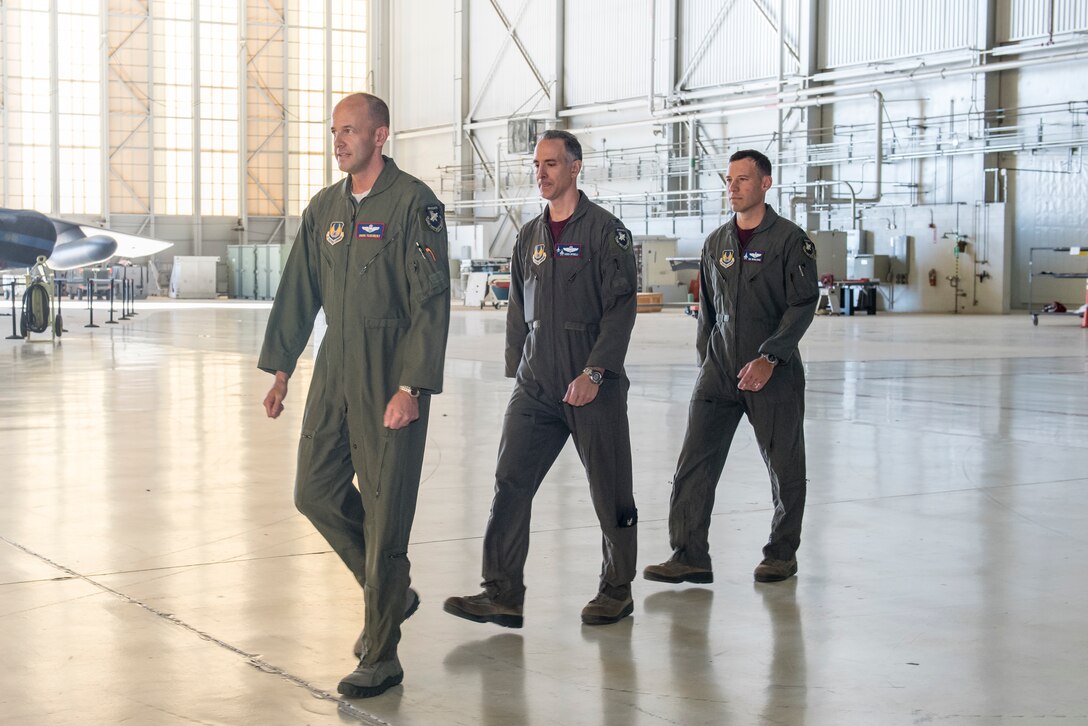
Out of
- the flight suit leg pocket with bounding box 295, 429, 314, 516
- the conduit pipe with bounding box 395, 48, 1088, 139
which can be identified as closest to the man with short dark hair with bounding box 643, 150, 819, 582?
the flight suit leg pocket with bounding box 295, 429, 314, 516

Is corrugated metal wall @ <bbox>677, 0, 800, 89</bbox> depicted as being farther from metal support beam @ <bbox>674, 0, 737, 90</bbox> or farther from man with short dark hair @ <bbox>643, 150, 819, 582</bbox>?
man with short dark hair @ <bbox>643, 150, 819, 582</bbox>

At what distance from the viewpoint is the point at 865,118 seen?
38969 millimetres

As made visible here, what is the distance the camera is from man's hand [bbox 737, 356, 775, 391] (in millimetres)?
5797

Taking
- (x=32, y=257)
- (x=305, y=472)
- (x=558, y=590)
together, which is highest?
(x=32, y=257)

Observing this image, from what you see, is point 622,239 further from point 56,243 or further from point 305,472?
point 56,243

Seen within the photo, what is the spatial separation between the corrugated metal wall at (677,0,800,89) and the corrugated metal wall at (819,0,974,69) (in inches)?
46.2

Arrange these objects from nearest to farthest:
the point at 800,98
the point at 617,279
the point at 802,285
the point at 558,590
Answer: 1. the point at 617,279
2. the point at 558,590
3. the point at 802,285
4. the point at 800,98

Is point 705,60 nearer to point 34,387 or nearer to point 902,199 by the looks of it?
point 902,199

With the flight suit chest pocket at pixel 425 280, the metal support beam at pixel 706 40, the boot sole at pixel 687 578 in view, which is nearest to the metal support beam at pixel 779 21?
the metal support beam at pixel 706 40

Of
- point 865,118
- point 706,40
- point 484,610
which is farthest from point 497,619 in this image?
point 706,40

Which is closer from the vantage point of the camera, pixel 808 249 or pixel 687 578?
pixel 687 578

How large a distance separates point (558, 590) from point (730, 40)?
3917 centimetres

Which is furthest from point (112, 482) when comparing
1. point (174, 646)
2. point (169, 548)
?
point (174, 646)

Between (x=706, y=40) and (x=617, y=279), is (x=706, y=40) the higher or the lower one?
the higher one
